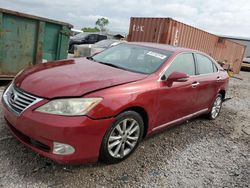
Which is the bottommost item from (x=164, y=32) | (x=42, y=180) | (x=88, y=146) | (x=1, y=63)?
(x=42, y=180)

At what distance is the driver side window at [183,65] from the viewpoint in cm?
387

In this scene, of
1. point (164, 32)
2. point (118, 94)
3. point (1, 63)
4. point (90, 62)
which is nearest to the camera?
point (118, 94)

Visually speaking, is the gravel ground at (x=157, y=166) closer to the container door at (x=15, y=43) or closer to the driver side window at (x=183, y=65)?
the driver side window at (x=183, y=65)

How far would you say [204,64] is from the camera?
4.94 meters

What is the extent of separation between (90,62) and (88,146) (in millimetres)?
1574

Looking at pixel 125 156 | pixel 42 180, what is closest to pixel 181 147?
pixel 125 156

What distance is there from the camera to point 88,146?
9.12ft

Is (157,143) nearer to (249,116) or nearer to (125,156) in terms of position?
(125,156)

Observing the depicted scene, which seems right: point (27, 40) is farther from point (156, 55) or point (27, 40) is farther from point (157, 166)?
point (157, 166)

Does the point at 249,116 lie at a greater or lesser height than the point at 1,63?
lesser

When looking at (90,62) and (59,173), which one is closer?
(59,173)

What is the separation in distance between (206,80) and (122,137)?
7.47 feet

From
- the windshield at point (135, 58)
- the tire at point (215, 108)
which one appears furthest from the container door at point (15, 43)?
the tire at point (215, 108)

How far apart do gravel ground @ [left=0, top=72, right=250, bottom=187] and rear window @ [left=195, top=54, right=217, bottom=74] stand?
1143mm
